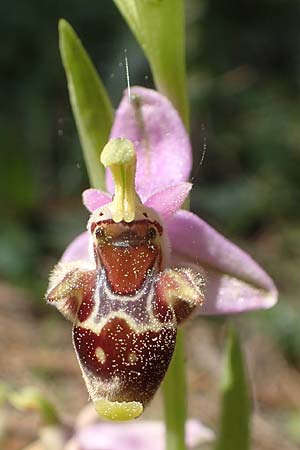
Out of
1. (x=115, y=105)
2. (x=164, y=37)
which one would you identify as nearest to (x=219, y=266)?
(x=164, y=37)

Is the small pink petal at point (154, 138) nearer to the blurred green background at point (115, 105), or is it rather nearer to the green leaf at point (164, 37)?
the green leaf at point (164, 37)

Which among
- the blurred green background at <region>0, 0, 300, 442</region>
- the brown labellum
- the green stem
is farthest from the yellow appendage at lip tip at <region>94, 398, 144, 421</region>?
the blurred green background at <region>0, 0, 300, 442</region>

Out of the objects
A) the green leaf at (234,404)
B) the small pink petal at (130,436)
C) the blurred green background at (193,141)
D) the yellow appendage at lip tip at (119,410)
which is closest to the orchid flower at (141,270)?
the yellow appendage at lip tip at (119,410)

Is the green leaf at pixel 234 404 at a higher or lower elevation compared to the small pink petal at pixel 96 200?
lower

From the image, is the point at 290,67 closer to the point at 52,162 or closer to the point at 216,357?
the point at 52,162

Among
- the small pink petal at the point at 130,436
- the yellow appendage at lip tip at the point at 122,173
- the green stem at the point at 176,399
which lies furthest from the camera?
the small pink petal at the point at 130,436

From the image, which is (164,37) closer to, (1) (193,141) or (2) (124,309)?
(2) (124,309)
